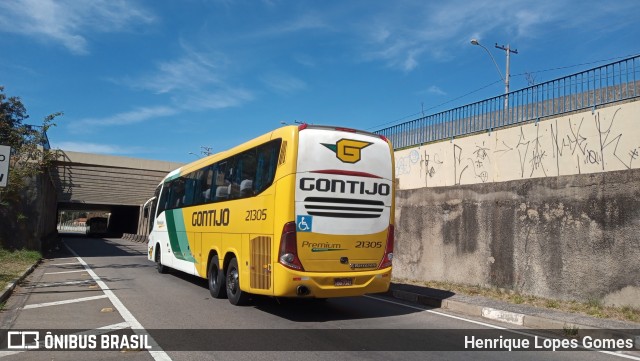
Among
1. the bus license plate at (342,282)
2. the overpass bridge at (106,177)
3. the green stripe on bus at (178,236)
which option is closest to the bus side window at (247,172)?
the bus license plate at (342,282)

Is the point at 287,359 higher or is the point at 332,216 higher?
the point at 332,216

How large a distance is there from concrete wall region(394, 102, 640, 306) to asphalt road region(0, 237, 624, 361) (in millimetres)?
2710

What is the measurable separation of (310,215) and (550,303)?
5.51 metres

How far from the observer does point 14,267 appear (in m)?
15.4

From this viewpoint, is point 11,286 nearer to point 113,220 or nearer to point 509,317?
point 509,317

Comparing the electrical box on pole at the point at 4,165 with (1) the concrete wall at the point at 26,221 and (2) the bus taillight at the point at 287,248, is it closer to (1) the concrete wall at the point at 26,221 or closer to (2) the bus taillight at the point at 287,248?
(2) the bus taillight at the point at 287,248

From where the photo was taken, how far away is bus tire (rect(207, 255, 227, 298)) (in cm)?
1044

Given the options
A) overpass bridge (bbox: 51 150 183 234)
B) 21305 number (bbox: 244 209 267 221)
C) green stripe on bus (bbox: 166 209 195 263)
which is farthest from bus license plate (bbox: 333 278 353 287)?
overpass bridge (bbox: 51 150 183 234)

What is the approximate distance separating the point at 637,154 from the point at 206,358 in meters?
9.13

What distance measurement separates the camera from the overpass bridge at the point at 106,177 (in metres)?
27.8

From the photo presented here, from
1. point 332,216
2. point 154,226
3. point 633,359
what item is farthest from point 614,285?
point 154,226

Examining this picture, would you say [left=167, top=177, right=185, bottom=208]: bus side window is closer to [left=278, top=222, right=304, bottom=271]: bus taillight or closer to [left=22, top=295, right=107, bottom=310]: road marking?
[left=22, top=295, right=107, bottom=310]: road marking

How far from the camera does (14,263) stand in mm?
16562

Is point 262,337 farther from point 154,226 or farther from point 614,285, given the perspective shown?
point 154,226
